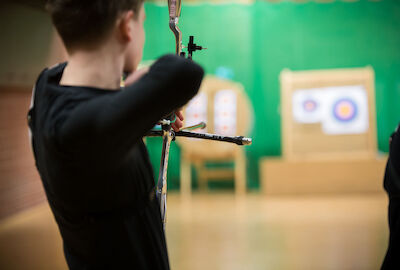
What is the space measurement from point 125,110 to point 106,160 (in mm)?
72

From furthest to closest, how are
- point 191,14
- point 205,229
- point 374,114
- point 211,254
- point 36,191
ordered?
point 191,14
point 374,114
point 36,191
point 205,229
point 211,254

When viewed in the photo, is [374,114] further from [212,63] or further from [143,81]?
[143,81]

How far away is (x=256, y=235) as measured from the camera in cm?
241

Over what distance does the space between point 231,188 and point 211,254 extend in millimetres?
2115

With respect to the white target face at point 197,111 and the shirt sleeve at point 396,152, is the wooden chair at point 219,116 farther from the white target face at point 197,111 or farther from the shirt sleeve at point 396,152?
the shirt sleeve at point 396,152

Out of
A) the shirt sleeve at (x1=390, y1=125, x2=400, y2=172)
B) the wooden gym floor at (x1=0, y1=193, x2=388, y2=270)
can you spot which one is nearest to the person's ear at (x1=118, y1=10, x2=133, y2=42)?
the shirt sleeve at (x1=390, y1=125, x2=400, y2=172)

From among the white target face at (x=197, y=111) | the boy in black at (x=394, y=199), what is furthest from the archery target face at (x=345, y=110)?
the boy in black at (x=394, y=199)

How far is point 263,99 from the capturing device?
4.18 meters

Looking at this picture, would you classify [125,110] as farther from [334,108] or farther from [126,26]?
[334,108]

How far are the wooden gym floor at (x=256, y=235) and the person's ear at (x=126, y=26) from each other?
1440 mm

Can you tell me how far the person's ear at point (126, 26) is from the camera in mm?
577

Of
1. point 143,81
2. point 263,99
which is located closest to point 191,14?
point 263,99

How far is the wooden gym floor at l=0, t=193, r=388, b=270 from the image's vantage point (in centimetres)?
195

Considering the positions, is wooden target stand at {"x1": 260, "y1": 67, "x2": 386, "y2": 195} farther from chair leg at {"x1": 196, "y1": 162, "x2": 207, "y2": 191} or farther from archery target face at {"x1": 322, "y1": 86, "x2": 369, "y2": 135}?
chair leg at {"x1": 196, "y1": 162, "x2": 207, "y2": 191}
